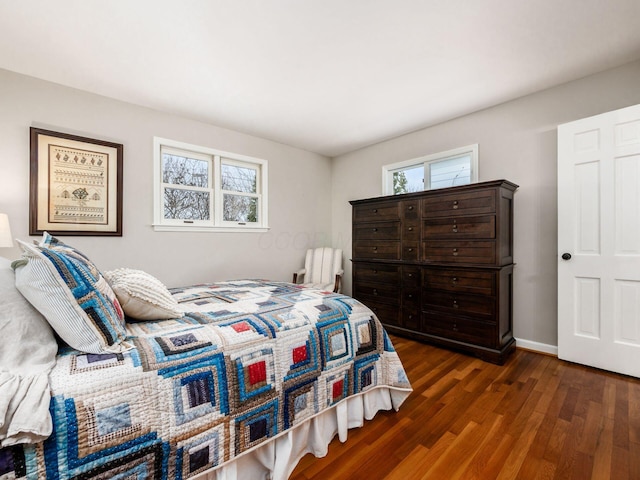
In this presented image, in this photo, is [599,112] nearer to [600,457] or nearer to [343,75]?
[343,75]

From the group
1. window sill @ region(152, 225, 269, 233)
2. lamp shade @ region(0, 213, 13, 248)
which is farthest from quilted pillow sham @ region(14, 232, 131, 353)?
window sill @ region(152, 225, 269, 233)

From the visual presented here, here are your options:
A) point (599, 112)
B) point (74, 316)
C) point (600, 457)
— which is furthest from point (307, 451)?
point (599, 112)

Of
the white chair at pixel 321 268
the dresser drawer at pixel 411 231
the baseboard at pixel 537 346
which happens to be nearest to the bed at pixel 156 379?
the dresser drawer at pixel 411 231

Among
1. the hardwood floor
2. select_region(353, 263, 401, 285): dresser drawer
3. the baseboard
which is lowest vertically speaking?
the hardwood floor

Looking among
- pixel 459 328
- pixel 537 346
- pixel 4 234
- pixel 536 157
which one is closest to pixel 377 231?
pixel 459 328

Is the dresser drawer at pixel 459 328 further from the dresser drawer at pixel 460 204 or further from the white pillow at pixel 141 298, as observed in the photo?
the white pillow at pixel 141 298

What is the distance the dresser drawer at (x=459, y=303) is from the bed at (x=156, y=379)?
148 cm

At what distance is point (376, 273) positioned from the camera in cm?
349

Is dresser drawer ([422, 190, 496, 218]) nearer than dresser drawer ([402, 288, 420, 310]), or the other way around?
dresser drawer ([422, 190, 496, 218])

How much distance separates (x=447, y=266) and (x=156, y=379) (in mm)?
2620

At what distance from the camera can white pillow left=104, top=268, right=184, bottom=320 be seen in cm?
138

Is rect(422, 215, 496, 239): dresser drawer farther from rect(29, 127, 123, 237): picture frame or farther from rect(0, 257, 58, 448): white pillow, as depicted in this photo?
rect(29, 127, 123, 237): picture frame

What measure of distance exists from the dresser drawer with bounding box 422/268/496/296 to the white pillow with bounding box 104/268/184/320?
94.0 inches

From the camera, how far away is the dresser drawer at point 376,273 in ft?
10.8
